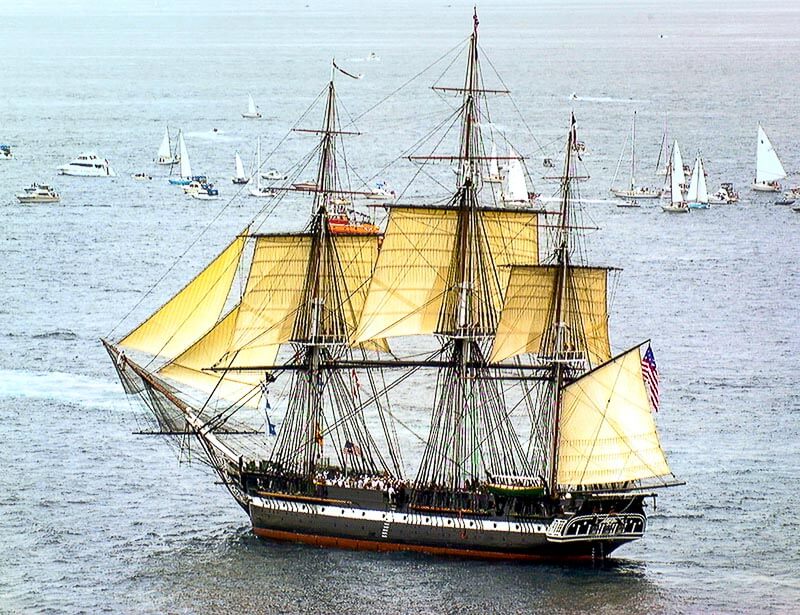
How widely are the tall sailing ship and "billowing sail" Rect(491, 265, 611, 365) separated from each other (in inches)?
3.1

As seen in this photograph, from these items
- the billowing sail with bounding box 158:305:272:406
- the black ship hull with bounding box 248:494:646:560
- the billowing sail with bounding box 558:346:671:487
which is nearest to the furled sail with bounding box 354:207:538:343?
the billowing sail with bounding box 158:305:272:406

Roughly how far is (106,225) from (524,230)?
98541 millimetres

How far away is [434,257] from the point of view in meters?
94.2

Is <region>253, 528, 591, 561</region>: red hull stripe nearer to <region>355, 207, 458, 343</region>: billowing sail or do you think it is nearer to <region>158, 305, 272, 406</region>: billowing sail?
<region>158, 305, 272, 406</region>: billowing sail

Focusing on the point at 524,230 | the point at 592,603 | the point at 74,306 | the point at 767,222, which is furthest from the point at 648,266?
the point at 592,603

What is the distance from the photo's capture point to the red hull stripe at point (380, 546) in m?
90.7

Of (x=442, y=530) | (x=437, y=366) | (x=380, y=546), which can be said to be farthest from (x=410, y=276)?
(x=380, y=546)

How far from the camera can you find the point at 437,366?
310 feet

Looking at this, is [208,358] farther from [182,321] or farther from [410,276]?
[410,276]

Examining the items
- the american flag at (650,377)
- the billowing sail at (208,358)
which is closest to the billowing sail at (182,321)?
the billowing sail at (208,358)

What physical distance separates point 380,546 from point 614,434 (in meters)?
12.3

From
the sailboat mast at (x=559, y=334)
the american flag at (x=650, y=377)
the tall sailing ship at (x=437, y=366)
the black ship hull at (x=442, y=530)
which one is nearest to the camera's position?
the black ship hull at (x=442, y=530)

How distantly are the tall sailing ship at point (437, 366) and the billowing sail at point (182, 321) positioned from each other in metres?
0.10

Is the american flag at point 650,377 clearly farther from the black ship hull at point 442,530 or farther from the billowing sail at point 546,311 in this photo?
the black ship hull at point 442,530
